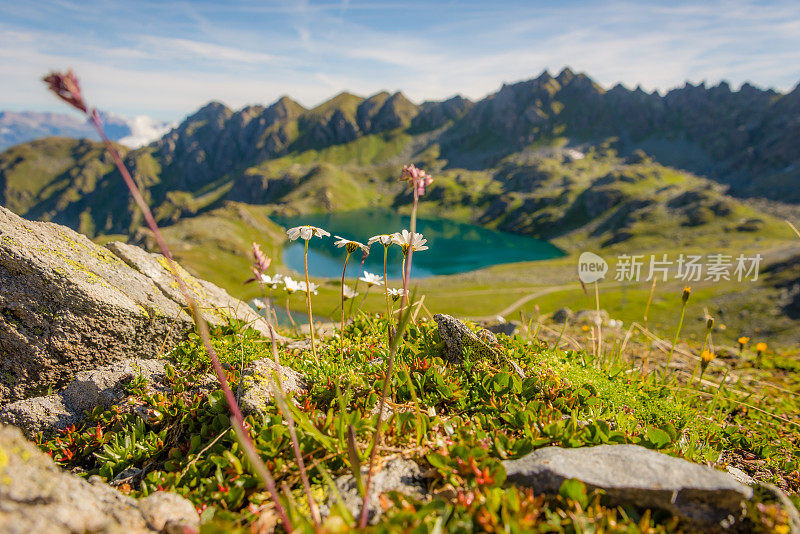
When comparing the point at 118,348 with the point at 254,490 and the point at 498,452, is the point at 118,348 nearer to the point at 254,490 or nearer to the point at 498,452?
the point at 254,490

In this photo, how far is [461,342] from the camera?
695 centimetres

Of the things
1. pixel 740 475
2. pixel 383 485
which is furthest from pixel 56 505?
pixel 740 475

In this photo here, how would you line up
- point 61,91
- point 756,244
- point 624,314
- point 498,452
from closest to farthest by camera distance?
point 61,91, point 498,452, point 624,314, point 756,244

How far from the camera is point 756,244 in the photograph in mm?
159875

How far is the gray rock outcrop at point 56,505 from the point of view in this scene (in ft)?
8.39

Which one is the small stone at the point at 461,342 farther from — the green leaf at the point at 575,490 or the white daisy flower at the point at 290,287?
the green leaf at the point at 575,490

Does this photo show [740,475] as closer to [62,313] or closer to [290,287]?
[290,287]

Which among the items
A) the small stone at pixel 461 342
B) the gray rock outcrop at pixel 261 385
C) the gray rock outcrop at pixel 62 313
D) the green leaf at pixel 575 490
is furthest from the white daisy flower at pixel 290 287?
the green leaf at pixel 575 490

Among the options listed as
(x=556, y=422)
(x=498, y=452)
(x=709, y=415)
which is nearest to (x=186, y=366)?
(x=498, y=452)

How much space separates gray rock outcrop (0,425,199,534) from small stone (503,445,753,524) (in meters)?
3.28

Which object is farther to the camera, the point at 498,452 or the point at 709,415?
the point at 709,415

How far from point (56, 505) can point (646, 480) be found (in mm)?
5098

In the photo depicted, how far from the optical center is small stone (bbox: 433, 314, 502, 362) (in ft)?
22.2

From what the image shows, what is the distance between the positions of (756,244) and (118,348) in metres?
213
